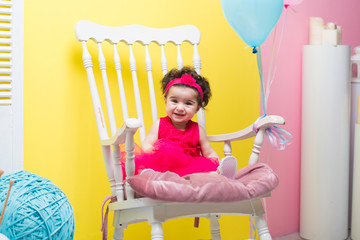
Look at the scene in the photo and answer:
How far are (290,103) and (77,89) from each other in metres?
1.05

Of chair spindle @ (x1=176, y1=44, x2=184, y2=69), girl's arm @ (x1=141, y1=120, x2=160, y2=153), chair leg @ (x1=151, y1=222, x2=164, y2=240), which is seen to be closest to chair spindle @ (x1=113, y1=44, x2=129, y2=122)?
girl's arm @ (x1=141, y1=120, x2=160, y2=153)

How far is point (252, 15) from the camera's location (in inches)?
68.2

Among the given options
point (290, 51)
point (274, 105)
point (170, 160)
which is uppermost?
point (290, 51)

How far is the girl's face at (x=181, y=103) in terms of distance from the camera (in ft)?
6.18

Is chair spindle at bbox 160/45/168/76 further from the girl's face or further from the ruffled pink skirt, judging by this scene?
the ruffled pink skirt

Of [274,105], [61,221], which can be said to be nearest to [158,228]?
[61,221]

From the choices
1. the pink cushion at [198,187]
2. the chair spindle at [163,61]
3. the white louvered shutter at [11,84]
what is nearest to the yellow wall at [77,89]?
the white louvered shutter at [11,84]

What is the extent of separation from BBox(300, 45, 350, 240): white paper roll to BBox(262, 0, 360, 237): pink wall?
86mm

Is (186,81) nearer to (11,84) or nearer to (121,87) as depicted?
(121,87)

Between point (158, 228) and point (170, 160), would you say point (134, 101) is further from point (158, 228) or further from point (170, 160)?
point (158, 228)

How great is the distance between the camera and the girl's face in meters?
1.88

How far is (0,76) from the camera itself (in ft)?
5.95

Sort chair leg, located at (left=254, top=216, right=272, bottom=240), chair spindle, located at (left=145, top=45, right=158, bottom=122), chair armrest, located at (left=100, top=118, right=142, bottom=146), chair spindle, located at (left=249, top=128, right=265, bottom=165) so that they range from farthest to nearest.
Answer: chair spindle, located at (left=145, top=45, right=158, bottom=122)
chair spindle, located at (left=249, top=128, right=265, bottom=165)
chair leg, located at (left=254, top=216, right=272, bottom=240)
chair armrest, located at (left=100, top=118, right=142, bottom=146)

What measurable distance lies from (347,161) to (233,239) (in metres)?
0.63
